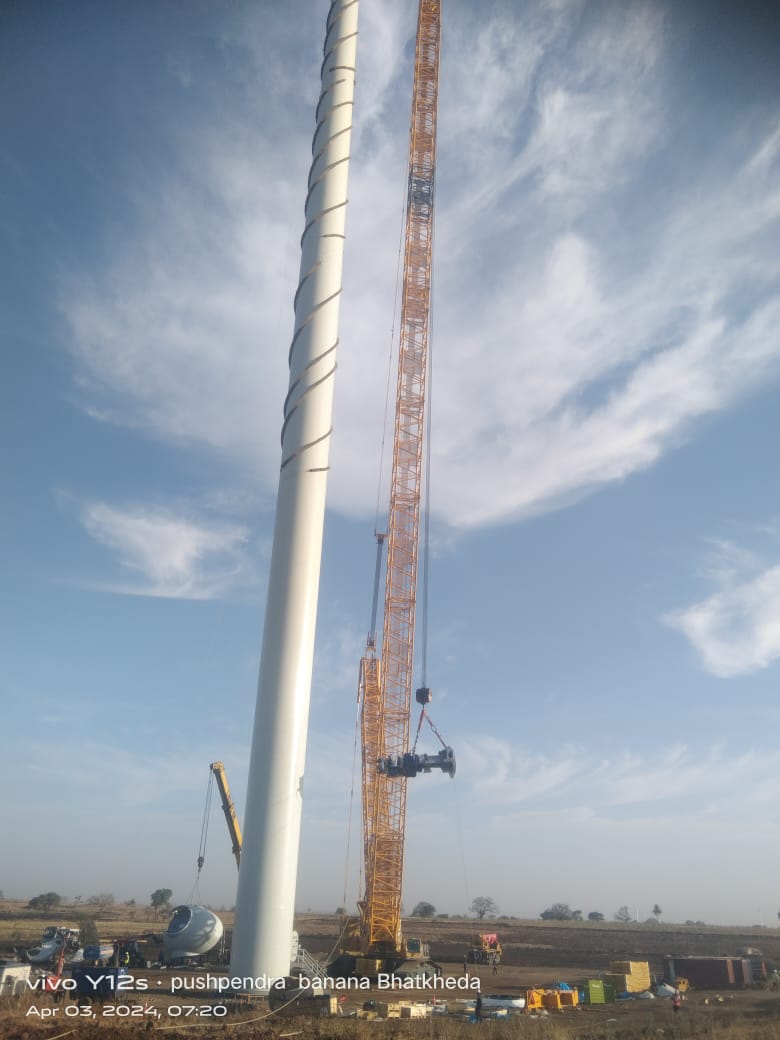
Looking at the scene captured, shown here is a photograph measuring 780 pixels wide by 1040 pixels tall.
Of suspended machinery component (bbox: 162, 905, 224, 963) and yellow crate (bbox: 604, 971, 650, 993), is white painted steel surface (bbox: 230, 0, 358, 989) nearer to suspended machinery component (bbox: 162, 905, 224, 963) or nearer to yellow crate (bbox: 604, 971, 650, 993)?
yellow crate (bbox: 604, 971, 650, 993)

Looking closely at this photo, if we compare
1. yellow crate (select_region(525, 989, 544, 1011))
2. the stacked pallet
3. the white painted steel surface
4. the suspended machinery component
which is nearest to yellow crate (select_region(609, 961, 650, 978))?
the stacked pallet

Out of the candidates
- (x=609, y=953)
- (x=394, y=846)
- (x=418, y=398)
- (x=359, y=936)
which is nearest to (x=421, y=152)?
(x=418, y=398)

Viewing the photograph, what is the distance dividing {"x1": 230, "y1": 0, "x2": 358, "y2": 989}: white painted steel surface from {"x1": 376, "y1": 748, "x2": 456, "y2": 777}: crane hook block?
29.2m

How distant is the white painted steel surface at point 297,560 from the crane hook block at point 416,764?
29.2 metres

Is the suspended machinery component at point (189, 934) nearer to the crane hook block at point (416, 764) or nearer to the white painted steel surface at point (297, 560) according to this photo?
the crane hook block at point (416, 764)

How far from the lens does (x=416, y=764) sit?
53.0m

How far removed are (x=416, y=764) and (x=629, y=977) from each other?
18332 mm

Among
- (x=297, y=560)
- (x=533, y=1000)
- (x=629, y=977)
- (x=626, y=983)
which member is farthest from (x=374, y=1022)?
(x=629, y=977)

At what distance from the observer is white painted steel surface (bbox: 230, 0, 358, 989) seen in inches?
926

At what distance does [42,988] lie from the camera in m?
28.3

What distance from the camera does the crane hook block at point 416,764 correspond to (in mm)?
52219

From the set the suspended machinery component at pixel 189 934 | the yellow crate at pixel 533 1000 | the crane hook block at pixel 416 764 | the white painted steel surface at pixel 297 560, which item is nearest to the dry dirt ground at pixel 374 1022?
the yellow crate at pixel 533 1000

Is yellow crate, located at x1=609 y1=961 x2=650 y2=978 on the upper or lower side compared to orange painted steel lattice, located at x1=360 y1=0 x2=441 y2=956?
lower

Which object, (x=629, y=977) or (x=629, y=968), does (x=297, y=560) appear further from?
(x=629, y=968)
